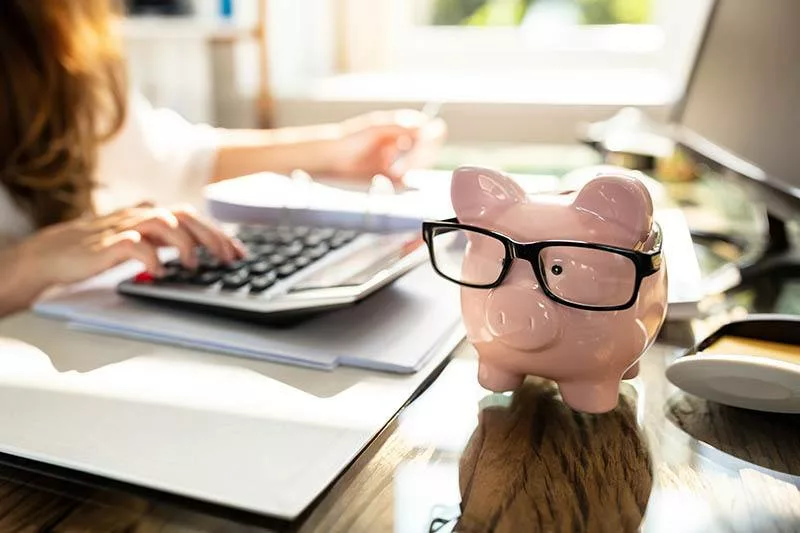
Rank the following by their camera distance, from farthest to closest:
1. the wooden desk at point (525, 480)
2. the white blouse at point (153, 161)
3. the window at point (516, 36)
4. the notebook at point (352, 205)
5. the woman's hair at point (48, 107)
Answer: the window at point (516, 36)
the white blouse at point (153, 161)
the woman's hair at point (48, 107)
the notebook at point (352, 205)
the wooden desk at point (525, 480)

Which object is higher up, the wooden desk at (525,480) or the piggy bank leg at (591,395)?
the piggy bank leg at (591,395)

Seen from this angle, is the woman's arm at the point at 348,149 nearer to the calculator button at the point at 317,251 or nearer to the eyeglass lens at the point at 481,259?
the calculator button at the point at 317,251

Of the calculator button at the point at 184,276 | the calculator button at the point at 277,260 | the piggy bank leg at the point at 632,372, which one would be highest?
the calculator button at the point at 277,260

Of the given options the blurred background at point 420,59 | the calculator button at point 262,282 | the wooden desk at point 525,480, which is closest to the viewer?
the wooden desk at point 525,480

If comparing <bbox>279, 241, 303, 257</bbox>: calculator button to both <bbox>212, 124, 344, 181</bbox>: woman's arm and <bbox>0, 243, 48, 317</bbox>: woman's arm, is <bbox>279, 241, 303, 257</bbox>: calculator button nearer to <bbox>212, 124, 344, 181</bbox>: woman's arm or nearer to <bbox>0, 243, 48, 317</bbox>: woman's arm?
<bbox>0, 243, 48, 317</bbox>: woman's arm

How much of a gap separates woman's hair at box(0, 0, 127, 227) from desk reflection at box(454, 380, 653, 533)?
2.12 feet

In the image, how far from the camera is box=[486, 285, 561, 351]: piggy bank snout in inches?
15.0

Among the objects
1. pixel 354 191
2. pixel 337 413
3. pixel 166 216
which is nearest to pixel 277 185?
pixel 354 191

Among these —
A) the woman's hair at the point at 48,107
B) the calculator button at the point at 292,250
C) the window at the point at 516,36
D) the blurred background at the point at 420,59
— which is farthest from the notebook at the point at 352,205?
the window at the point at 516,36

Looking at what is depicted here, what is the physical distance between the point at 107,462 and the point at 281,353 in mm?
149

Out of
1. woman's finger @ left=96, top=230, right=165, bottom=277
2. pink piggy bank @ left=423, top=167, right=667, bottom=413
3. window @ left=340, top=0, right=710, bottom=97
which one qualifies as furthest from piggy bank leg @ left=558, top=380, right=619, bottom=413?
window @ left=340, top=0, right=710, bottom=97

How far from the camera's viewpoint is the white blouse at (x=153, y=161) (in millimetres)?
1104

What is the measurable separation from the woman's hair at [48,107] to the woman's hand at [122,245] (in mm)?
246

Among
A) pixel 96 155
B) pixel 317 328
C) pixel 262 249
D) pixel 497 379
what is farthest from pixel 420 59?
pixel 497 379
